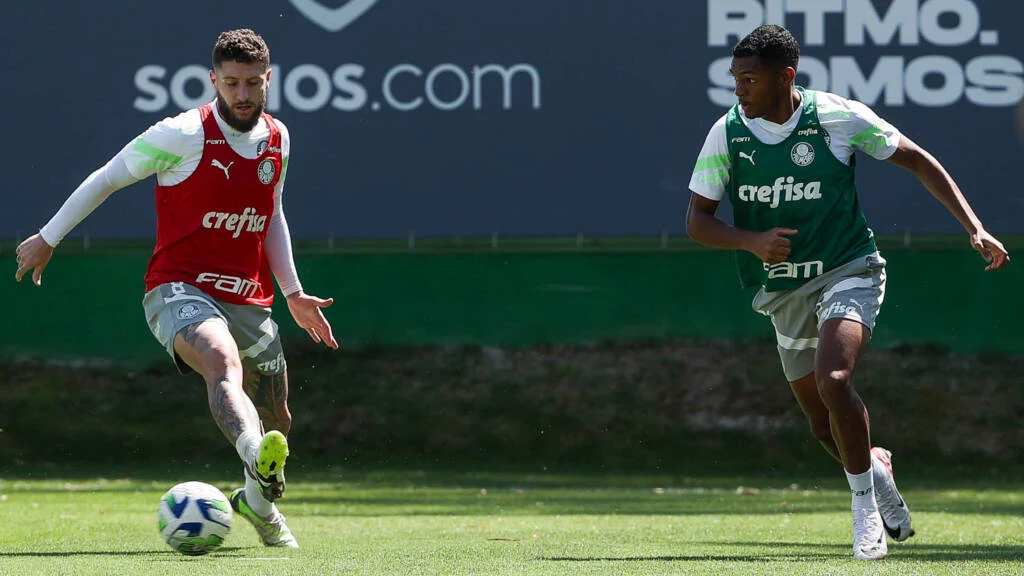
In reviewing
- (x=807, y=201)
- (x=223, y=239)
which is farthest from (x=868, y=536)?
(x=223, y=239)

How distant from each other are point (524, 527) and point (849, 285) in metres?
3.20

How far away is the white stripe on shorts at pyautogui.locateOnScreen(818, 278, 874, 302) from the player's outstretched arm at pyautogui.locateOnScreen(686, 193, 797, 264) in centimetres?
26

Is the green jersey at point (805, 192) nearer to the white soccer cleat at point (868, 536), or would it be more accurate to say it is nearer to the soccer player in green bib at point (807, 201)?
the soccer player in green bib at point (807, 201)

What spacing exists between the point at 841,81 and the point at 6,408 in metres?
7.97

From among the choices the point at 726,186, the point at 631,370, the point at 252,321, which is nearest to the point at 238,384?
the point at 252,321

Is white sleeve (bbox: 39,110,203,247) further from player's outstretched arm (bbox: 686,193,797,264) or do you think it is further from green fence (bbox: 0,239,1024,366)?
green fence (bbox: 0,239,1024,366)

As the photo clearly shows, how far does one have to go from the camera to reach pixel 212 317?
763cm

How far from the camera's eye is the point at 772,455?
15.7 m

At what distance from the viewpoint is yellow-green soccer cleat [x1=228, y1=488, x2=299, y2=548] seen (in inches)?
316

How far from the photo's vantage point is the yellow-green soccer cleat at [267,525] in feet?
26.3

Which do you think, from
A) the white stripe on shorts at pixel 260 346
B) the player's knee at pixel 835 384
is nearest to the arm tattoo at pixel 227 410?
the white stripe on shorts at pixel 260 346

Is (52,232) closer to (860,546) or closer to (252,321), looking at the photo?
(252,321)

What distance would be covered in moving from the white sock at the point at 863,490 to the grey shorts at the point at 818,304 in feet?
2.12

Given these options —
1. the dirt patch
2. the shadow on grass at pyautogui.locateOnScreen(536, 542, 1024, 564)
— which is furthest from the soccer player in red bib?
the dirt patch
